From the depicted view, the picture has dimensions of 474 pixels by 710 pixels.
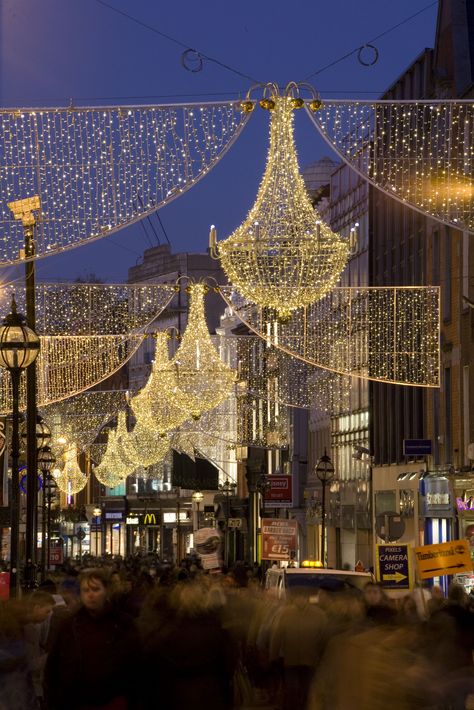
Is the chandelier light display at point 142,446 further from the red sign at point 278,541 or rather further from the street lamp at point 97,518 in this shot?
the red sign at point 278,541

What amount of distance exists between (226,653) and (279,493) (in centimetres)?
3320

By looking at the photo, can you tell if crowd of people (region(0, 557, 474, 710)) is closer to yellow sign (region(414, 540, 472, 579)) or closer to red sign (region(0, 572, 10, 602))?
yellow sign (region(414, 540, 472, 579))

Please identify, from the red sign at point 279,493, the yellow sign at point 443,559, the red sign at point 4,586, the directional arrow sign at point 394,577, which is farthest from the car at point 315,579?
the red sign at point 279,493

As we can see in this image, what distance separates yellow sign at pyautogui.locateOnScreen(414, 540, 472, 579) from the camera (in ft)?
73.1

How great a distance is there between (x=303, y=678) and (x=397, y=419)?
4163cm

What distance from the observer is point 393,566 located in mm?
24578

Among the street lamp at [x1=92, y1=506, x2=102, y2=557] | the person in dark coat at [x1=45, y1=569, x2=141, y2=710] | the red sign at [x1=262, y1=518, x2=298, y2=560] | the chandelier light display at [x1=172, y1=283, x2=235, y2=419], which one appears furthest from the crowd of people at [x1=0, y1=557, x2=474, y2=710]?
the street lamp at [x1=92, y1=506, x2=102, y2=557]

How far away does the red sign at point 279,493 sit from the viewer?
44.9m

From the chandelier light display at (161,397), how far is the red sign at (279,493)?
3.31 metres

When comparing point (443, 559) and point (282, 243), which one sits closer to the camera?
point (282, 243)

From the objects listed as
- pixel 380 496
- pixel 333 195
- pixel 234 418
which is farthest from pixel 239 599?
pixel 234 418

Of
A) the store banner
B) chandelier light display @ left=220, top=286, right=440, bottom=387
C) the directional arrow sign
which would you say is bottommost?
the directional arrow sign

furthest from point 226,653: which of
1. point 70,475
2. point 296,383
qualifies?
point 70,475

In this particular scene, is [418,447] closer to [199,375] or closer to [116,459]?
[199,375]
